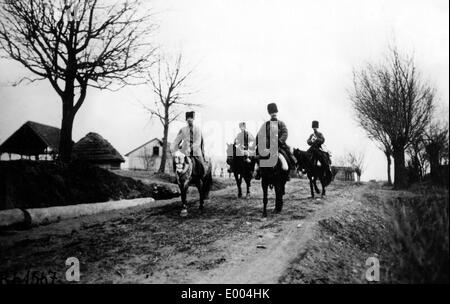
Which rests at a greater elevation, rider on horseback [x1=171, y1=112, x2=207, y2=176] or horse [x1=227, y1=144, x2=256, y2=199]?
rider on horseback [x1=171, y1=112, x2=207, y2=176]

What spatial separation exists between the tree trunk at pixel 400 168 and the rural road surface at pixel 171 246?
47.3 feet

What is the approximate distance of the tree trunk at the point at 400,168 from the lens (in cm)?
2097

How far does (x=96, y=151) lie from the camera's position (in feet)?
116

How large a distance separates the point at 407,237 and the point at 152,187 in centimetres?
1366

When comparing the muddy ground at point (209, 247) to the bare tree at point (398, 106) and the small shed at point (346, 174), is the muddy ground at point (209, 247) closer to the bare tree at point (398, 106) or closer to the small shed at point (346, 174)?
the bare tree at point (398, 106)

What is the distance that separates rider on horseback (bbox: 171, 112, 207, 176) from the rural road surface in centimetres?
141

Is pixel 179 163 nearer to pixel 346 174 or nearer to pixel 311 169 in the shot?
pixel 311 169

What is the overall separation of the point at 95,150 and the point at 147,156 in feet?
94.4

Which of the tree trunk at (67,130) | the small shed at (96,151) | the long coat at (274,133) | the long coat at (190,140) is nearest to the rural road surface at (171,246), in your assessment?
the long coat at (190,140)

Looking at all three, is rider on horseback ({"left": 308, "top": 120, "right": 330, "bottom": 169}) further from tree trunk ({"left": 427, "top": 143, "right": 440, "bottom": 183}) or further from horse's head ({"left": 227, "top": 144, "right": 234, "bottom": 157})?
tree trunk ({"left": 427, "top": 143, "right": 440, "bottom": 183})

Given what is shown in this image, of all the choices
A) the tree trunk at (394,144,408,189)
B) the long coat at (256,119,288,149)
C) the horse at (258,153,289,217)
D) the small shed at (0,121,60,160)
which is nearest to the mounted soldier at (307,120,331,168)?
the long coat at (256,119,288,149)

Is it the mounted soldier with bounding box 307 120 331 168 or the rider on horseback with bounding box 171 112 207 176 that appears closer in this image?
the rider on horseback with bounding box 171 112 207 176

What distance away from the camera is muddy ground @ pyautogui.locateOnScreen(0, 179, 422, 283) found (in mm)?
4848
